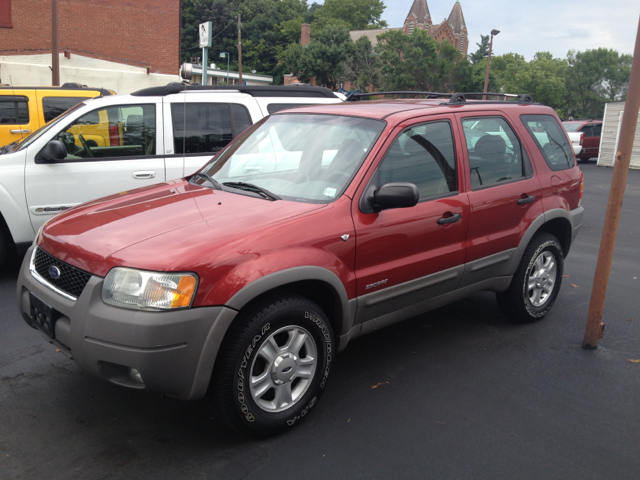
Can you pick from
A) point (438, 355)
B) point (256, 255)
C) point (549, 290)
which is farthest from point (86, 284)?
point (549, 290)

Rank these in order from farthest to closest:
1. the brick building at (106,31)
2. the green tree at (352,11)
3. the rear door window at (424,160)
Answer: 1. the green tree at (352,11)
2. the brick building at (106,31)
3. the rear door window at (424,160)

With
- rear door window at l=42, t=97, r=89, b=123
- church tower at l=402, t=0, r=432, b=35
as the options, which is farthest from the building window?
church tower at l=402, t=0, r=432, b=35

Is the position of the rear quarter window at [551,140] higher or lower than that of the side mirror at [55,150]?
higher

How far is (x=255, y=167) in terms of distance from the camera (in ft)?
13.3

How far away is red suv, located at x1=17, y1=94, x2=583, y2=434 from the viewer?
2.78 m

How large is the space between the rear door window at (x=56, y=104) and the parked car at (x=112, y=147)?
10.0 feet

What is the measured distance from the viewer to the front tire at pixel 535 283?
474 cm

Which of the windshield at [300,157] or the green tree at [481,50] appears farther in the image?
the green tree at [481,50]

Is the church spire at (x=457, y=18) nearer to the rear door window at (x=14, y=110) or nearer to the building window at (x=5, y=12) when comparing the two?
the building window at (x=5, y=12)

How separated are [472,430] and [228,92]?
5055mm

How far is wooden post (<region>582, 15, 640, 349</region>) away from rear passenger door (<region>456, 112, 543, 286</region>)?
1.94 feet

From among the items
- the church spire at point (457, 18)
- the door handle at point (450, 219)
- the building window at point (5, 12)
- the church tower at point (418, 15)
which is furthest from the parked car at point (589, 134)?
the church spire at point (457, 18)

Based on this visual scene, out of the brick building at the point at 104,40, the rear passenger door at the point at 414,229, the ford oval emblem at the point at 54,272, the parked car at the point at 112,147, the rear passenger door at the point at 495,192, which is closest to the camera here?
the ford oval emblem at the point at 54,272

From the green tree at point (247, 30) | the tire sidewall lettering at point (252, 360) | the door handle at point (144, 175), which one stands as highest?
the green tree at point (247, 30)
